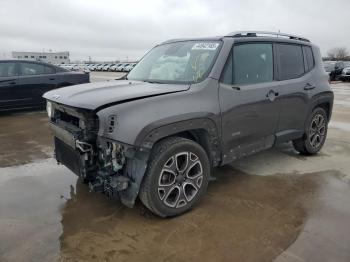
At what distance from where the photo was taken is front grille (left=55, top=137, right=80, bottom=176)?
3.79m

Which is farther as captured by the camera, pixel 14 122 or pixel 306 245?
pixel 14 122

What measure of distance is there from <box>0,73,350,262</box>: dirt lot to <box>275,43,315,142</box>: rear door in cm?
63

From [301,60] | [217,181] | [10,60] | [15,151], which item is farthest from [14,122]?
[301,60]

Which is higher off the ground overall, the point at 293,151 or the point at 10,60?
the point at 10,60

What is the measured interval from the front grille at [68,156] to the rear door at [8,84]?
597cm

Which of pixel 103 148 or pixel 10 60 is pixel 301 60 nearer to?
pixel 103 148

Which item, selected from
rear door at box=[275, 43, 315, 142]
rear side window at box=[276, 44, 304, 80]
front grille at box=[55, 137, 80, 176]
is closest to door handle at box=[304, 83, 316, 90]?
rear door at box=[275, 43, 315, 142]

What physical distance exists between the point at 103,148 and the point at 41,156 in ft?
9.93

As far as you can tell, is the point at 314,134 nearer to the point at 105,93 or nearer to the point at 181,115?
the point at 181,115

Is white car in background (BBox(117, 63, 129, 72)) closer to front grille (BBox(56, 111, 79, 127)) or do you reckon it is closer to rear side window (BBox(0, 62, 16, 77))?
rear side window (BBox(0, 62, 16, 77))

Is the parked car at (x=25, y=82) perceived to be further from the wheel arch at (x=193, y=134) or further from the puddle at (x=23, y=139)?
the wheel arch at (x=193, y=134)

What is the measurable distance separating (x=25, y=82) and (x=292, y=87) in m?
7.25

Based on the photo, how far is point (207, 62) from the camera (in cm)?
427

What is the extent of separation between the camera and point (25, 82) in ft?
31.7
